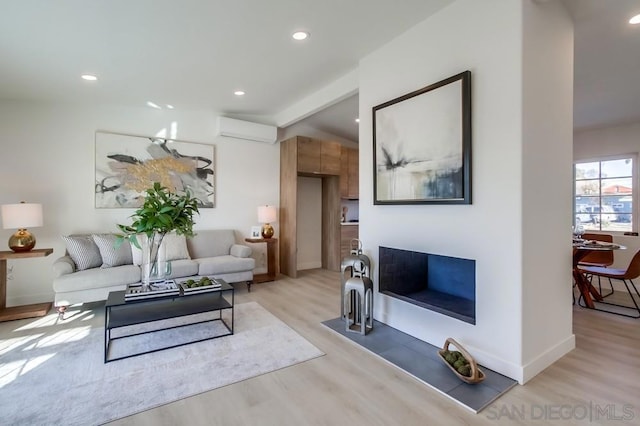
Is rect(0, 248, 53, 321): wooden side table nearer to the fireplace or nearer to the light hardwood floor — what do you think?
the light hardwood floor

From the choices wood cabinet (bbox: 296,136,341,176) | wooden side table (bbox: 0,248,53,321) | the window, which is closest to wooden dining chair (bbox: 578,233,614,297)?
the window

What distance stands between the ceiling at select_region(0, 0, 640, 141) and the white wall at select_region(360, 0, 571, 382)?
352mm

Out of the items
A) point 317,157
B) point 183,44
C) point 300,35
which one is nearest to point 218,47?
point 183,44

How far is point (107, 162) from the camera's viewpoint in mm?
4293

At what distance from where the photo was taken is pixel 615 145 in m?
5.04

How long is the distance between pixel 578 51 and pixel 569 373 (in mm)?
2891

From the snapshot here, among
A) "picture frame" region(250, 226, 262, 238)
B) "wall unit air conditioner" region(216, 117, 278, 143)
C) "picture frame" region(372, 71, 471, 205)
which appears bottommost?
"picture frame" region(250, 226, 262, 238)

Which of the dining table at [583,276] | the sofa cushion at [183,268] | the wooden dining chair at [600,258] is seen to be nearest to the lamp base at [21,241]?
the sofa cushion at [183,268]

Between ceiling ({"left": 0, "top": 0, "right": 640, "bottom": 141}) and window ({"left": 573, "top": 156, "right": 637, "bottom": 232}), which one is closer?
ceiling ({"left": 0, "top": 0, "right": 640, "bottom": 141})

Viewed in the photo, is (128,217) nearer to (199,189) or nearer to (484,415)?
(199,189)

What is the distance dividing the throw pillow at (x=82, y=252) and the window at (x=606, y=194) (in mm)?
7589

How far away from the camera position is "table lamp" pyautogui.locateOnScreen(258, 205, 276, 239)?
16.6ft

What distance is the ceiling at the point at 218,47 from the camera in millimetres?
2385

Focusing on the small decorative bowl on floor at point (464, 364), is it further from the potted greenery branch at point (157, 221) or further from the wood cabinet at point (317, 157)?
the wood cabinet at point (317, 157)
